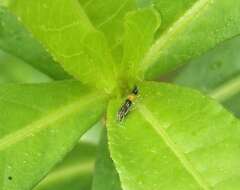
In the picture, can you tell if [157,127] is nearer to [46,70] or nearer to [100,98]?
[100,98]

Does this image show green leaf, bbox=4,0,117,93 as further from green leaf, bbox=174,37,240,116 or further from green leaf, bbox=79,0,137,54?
green leaf, bbox=174,37,240,116

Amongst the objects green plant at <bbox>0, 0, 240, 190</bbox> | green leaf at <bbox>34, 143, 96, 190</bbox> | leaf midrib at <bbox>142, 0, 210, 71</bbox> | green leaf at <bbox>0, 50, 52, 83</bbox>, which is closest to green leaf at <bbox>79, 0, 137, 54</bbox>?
green plant at <bbox>0, 0, 240, 190</bbox>

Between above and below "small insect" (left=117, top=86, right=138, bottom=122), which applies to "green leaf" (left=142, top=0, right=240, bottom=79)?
above

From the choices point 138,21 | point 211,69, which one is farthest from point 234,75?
point 138,21

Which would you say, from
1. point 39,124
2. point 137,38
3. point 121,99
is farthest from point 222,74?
point 39,124

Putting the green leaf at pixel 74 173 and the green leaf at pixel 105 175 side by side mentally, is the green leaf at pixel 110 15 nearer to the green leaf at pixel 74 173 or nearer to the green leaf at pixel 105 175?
the green leaf at pixel 105 175

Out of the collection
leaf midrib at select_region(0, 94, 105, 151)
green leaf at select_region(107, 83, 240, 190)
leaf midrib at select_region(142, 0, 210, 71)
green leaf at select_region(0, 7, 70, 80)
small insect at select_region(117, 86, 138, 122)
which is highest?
green leaf at select_region(0, 7, 70, 80)
